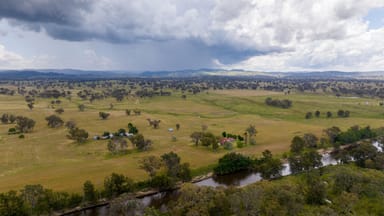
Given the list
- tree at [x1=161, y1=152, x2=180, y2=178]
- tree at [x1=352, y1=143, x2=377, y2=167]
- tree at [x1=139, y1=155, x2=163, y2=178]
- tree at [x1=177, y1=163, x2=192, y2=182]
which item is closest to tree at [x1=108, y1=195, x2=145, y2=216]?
tree at [x1=139, y1=155, x2=163, y2=178]

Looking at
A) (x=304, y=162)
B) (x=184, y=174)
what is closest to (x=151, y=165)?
(x=184, y=174)

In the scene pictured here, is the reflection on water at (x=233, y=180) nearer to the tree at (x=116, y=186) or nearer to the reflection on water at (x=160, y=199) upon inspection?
the reflection on water at (x=160, y=199)

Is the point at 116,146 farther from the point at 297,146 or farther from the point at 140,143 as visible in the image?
the point at 297,146

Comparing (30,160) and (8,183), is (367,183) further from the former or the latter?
(30,160)

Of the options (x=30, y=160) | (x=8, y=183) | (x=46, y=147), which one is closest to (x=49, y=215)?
(x=8, y=183)

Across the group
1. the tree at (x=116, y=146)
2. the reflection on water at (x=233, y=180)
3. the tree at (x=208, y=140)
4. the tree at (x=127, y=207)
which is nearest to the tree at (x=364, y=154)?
the reflection on water at (x=233, y=180)

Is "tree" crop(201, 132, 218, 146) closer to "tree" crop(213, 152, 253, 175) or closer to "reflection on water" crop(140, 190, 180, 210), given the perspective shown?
"tree" crop(213, 152, 253, 175)
